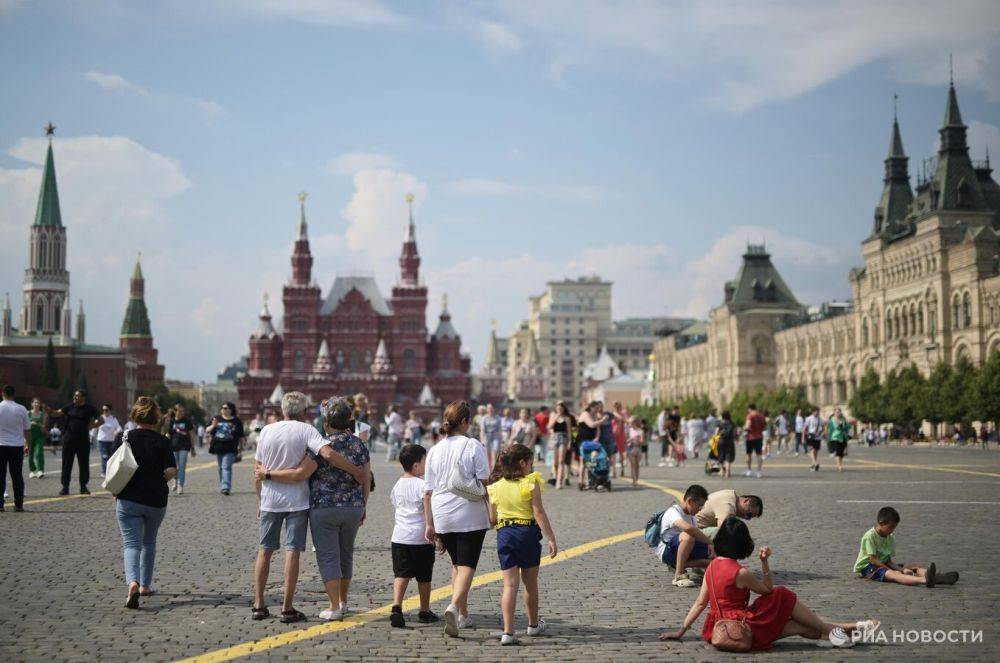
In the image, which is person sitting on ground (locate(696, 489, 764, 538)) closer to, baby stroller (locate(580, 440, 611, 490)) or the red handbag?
the red handbag

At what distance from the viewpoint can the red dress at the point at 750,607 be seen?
312 inches

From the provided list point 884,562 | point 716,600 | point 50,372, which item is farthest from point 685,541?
point 50,372

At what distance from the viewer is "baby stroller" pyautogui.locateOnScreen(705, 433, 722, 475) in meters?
26.3

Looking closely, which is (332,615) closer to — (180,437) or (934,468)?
(180,437)

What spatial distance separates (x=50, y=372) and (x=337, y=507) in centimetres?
12155

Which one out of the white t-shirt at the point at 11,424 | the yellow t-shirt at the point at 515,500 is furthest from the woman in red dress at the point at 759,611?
the white t-shirt at the point at 11,424

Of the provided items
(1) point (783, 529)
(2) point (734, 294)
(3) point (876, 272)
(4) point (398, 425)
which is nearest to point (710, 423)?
(4) point (398, 425)

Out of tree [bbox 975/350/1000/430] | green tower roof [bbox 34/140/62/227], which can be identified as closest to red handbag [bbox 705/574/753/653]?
tree [bbox 975/350/1000/430]

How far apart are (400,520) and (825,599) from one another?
3.74m

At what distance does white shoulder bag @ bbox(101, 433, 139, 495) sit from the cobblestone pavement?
0.98 metres

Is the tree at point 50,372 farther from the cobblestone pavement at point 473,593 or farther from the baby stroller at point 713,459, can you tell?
the cobblestone pavement at point 473,593

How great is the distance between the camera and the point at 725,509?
1061 cm

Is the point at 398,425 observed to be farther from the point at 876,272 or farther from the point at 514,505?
the point at 876,272

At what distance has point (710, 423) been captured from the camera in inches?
1843
